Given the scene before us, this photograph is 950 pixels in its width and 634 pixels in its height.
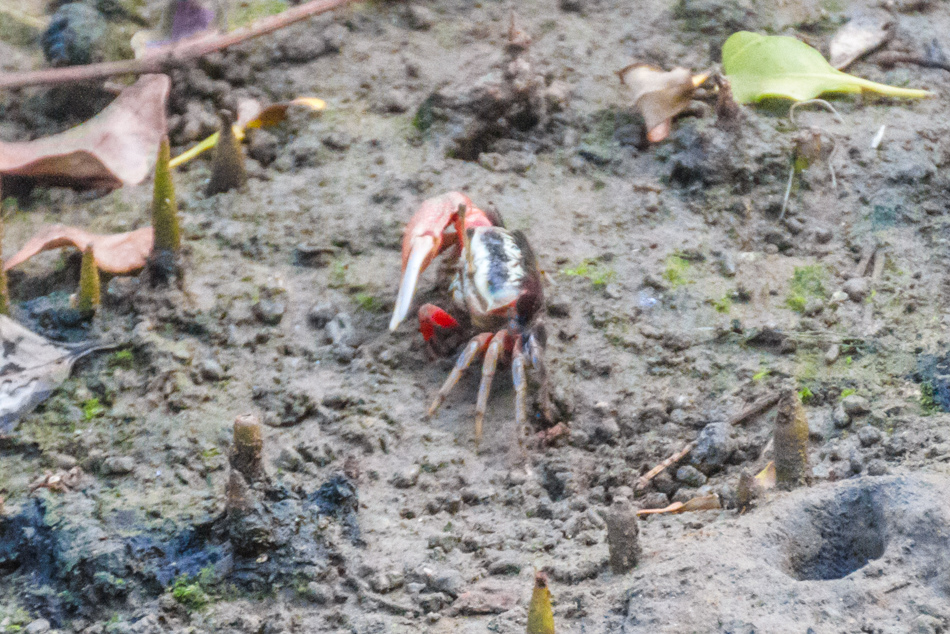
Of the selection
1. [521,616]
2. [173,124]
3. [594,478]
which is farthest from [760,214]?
[173,124]

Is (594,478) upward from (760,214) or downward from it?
downward

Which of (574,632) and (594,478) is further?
(594,478)

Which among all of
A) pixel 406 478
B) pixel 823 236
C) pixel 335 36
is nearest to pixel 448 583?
pixel 406 478

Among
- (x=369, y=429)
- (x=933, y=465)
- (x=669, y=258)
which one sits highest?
(x=933, y=465)

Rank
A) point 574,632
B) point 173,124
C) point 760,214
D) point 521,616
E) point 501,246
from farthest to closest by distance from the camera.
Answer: point 173,124 → point 760,214 → point 501,246 → point 521,616 → point 574,632

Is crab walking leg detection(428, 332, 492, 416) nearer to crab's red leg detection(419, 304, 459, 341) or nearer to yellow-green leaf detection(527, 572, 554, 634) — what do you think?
crab's red leg detection(419, 304, 459, 341)

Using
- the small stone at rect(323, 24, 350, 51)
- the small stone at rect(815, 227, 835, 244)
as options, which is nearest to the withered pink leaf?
the small stone at rect(323, 24, 350, 51)

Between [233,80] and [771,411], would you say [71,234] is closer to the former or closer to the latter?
[233,80]

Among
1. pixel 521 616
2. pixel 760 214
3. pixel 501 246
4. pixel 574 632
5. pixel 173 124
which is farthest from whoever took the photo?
pixel 173 124
